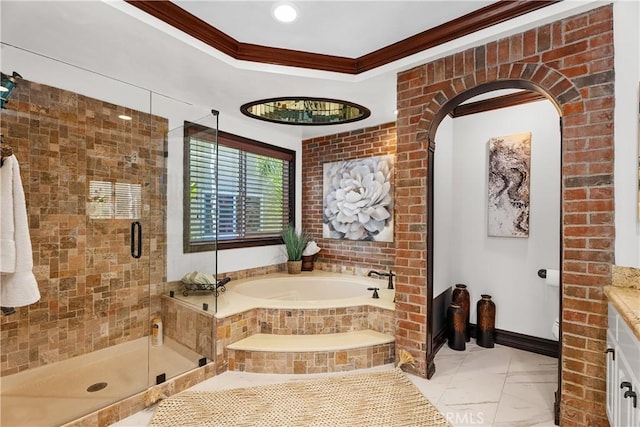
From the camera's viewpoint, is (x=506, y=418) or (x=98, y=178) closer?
(x=506, y=418)

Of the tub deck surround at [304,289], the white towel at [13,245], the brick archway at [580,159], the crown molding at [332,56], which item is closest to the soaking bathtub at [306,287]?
the tub deck surround at [304,289]

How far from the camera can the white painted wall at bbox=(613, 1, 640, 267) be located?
164 cm

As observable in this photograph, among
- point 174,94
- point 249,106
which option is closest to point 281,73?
point 249,106

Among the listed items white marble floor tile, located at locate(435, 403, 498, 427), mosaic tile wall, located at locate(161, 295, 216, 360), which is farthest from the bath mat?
mosaic tile wall, located at locate(161, 295, 216, 360)

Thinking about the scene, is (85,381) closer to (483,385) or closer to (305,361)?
(305,361)

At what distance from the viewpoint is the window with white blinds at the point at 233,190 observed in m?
2.92

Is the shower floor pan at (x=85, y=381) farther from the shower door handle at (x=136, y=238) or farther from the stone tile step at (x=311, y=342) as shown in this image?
the shower door handle at (x=136, y=238)

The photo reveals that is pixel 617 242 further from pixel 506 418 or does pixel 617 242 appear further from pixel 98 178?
pixel 98 178

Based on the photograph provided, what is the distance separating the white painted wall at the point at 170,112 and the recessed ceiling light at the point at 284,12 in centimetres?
123

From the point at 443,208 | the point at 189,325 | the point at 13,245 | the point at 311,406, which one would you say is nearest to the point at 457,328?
the point at 443,208

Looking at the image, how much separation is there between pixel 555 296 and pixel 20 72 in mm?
4451

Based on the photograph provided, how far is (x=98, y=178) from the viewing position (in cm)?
262

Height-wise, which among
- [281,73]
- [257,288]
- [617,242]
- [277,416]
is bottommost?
[277,416]

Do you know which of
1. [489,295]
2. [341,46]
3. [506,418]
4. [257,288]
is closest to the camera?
[506,418]
